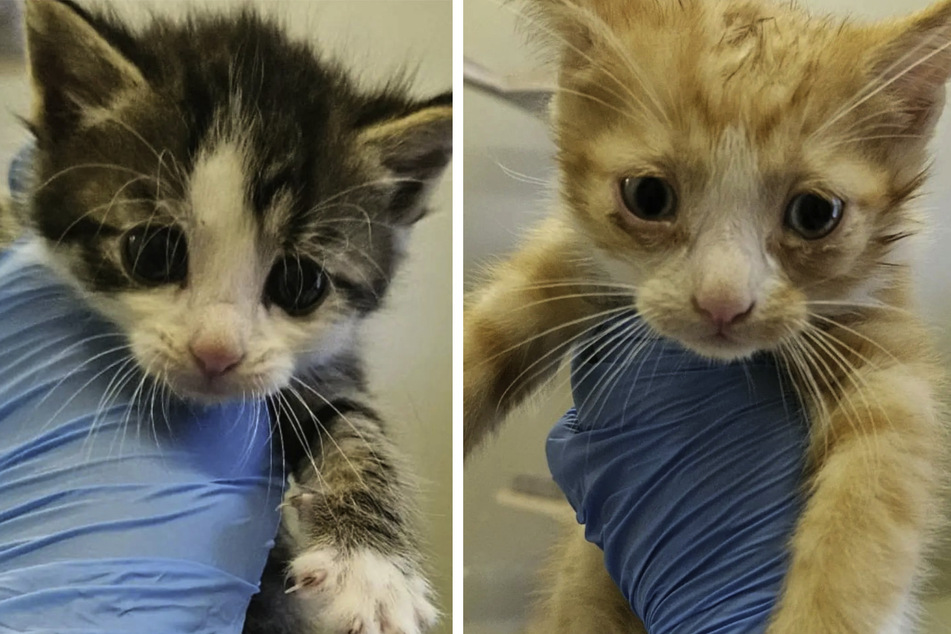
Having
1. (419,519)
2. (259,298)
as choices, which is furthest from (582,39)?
(419,519)

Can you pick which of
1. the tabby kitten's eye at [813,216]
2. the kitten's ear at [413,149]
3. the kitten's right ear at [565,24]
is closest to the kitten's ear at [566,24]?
the kitten's right ear at [565,24]

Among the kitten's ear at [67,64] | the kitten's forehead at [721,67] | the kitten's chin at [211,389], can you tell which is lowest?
the kitten's chin at [211,389]

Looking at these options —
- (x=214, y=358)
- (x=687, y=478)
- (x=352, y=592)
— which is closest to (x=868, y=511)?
(x=687, y=478)

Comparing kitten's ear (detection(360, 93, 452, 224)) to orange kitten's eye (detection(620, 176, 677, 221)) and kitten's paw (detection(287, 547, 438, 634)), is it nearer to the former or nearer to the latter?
orange kitten's eye (detection(620, 176, 677, 221))

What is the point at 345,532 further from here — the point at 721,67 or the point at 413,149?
the point at 721,67

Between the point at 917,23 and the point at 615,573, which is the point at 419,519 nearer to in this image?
the point at 615,573

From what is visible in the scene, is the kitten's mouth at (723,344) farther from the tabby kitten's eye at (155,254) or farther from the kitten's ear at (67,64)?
the kitten's ear at (67,64)
